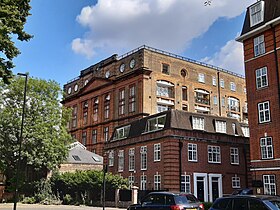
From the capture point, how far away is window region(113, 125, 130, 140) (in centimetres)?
4081

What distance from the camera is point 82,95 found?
73.1 m

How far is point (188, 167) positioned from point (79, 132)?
4191cm

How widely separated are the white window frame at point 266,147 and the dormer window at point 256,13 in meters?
9.99

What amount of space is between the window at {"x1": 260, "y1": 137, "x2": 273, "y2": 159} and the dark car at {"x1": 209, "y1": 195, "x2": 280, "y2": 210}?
16.7m

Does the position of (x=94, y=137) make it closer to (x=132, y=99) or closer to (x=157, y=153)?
(x=132, y=99)

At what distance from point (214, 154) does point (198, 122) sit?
137 inches

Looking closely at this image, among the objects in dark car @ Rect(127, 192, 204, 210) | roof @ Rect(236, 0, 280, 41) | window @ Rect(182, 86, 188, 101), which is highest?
window @ Rect(182, 86, 188, 101)

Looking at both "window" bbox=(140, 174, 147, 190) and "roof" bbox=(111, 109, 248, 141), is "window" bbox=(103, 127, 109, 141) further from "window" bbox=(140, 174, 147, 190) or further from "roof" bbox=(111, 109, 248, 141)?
"window" bbox=(140, 174, 147, 190)

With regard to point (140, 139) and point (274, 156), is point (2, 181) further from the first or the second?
point (274, 156)

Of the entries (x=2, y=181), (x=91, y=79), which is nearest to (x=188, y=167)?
(x=2, y=181)

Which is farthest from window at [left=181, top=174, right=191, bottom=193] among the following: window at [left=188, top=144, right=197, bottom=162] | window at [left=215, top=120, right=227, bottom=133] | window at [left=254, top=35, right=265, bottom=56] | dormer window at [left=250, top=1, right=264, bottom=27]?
dormer window at [left=250, top=1, right=264, bottom=27]

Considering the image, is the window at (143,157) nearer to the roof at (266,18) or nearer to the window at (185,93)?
the roof at (266,18)

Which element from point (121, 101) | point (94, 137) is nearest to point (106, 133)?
point (94, 137)

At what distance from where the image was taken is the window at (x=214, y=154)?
35.1m
